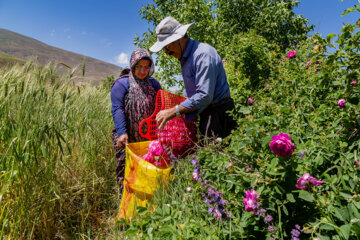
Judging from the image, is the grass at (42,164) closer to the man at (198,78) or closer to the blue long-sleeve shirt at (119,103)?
the blue long-sleeve shirt at (119,103)

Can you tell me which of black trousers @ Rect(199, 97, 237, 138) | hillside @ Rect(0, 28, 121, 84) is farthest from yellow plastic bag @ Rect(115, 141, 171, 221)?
hillside @ Rect(0, 28, 121, 84)

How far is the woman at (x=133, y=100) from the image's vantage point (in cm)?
242

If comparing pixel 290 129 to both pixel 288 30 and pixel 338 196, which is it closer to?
pixel 338 196

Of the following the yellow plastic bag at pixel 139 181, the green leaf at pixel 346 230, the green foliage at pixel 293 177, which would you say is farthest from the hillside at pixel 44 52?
the green leaf at pixel 346 230

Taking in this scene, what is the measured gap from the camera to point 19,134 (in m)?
1.80

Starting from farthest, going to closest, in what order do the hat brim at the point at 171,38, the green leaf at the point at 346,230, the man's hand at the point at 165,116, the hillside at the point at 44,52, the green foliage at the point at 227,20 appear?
1. the hillside at the point at 44,52
2. the green foliage at the point at 227,20
3. the hat brim at the point at 171,38
4. the man's hand at the point at 165,116
5. the green leaf at the point at 346,230

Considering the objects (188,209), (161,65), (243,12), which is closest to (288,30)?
(243,12)

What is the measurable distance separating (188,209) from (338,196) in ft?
2.66

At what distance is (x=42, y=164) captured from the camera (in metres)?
2.03

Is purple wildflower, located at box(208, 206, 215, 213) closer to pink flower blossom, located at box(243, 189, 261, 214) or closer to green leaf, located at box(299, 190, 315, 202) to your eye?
pink flower blossom, located at box(243, 189, 261, 214)

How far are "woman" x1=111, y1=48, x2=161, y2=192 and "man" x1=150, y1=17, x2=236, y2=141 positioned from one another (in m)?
0.50

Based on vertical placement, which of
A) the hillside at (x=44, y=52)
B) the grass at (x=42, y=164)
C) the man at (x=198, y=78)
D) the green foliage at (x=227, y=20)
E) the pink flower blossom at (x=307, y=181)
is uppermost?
the hillside at (x=44, y=52)

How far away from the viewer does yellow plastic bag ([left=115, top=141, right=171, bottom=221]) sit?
1822 millimetres

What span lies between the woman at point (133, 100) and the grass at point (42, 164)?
406 millimetres
